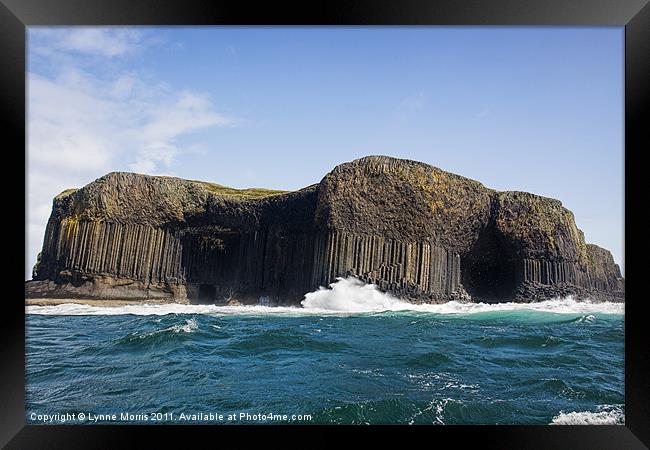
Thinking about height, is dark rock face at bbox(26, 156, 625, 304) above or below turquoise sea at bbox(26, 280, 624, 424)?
above

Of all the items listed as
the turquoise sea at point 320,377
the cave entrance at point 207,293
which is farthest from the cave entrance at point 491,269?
the turquoise sea at point 320,377

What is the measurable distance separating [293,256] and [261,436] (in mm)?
23990

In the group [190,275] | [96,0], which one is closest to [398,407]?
[96,0]

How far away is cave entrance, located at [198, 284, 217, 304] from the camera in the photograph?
32.3 m

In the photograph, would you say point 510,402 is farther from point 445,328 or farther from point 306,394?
point 445,328

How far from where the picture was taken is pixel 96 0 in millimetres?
6371

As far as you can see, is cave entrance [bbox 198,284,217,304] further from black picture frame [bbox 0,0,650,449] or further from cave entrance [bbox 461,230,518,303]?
black picture frame [bbox 0,0,650,449]

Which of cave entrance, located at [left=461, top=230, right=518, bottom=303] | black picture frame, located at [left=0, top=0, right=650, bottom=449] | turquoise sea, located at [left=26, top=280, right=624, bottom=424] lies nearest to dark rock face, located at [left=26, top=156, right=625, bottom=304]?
cave entrance, located at [left=461, top=230, right=518, bottom=303]

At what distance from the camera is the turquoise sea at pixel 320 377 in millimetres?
7562

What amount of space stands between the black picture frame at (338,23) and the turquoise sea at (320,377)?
0.93 metres

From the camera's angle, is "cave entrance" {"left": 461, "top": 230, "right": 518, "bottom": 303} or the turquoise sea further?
"cave entrance" {"left": 461, "top": 230, "right": 518, "bottom": 303}

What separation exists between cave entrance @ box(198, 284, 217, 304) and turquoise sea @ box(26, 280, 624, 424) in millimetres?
17391

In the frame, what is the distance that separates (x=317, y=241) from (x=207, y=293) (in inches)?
332

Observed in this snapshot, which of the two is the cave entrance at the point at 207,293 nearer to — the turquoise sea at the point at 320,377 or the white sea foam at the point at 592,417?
the turquoise sea at the point at 320,377
